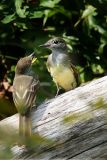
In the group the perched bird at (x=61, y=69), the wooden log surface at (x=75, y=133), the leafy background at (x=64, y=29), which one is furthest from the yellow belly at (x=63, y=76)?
the wooden log surface at (x=75, y=133)

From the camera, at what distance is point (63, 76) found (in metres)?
5.29

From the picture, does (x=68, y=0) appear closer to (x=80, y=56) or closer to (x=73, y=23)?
(x=73, y=23)

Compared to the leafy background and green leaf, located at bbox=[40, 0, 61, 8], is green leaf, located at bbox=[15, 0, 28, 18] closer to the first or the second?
the leafy background

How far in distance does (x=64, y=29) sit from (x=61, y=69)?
1399mm

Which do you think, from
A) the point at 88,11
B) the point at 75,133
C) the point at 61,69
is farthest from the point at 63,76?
the point at 75,133

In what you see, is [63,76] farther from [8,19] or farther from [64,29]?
[64,29]

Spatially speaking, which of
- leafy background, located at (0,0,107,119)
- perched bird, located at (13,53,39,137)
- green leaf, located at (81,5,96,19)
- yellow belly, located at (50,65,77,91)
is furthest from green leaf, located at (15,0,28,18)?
perched bird, located at (13,53,39,137)

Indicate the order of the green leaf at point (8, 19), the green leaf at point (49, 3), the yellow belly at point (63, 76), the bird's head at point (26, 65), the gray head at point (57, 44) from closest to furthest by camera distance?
the bird's head at point (26, 65) → the yellow belly at point (63, 76) → the gray head at point (57, 44) → the green leaf at point (8, 19) → the green leaf at point (49, 3)

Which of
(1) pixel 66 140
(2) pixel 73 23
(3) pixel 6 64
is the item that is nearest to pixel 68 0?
(2) pixel 73 23

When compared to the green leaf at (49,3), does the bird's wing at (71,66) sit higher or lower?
lower

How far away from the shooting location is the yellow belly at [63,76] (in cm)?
525

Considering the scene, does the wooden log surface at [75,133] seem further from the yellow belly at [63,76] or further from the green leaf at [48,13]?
the green leaf at [48,13]

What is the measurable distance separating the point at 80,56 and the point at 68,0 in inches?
29.5

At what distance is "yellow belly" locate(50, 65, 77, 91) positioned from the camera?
5.25 m
